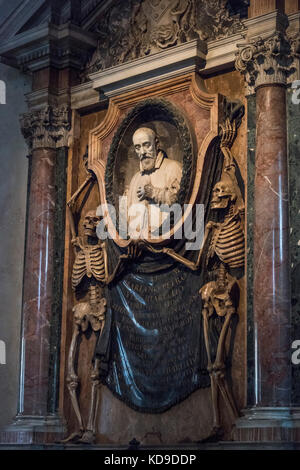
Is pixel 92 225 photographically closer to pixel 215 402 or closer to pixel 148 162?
pixel 148 162

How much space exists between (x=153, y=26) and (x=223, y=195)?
252cm

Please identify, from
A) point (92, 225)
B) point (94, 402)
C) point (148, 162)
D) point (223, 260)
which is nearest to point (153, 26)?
point (148, 162)

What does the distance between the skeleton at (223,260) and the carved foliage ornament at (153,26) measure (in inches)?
50.4

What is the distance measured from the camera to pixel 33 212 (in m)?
12.4

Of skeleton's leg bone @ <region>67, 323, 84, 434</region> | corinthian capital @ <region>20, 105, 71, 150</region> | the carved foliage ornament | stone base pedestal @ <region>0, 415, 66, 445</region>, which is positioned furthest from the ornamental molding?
stone base pedestal @ <region>0, 415, 66, 445</region>

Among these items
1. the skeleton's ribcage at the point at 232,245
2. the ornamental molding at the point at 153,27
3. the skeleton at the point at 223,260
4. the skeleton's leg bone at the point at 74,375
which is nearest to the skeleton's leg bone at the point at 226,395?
the skeleton at the point at 223,260

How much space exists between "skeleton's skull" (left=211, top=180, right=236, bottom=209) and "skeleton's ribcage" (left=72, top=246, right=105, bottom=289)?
1788mm

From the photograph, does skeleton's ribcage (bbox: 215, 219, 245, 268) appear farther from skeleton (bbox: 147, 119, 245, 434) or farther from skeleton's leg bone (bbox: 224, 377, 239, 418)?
skeleton's leg bone (bbox: 224, 377, 239, 418)

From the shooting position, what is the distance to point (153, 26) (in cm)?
1182

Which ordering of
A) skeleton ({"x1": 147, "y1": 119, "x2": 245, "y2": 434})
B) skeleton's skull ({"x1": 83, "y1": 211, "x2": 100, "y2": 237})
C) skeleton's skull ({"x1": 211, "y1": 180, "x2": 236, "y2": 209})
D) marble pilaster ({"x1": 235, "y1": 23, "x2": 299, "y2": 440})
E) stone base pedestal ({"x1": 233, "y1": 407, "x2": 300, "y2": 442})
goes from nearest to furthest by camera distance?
stone base pedestal ({"x1": 233, "y1": 407, "x2": 300, "y2": 442}), marble pilaster ({"x1": 235, "y1": 23, "x2": 299, "y2": 440}), skeleton ({"x1": 147, "y1": 119, "x2": 245, "y2": 434}), skeleton's skull ({"x1": 211, "y1": 180, "x2": 236, "y2": 209}), skeleton's skull ({"x1": 83, "y1": 211, "x2": 100, "y2": 237})

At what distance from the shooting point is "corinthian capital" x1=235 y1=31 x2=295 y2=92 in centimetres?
1016

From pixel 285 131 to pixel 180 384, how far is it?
9.57 feet
